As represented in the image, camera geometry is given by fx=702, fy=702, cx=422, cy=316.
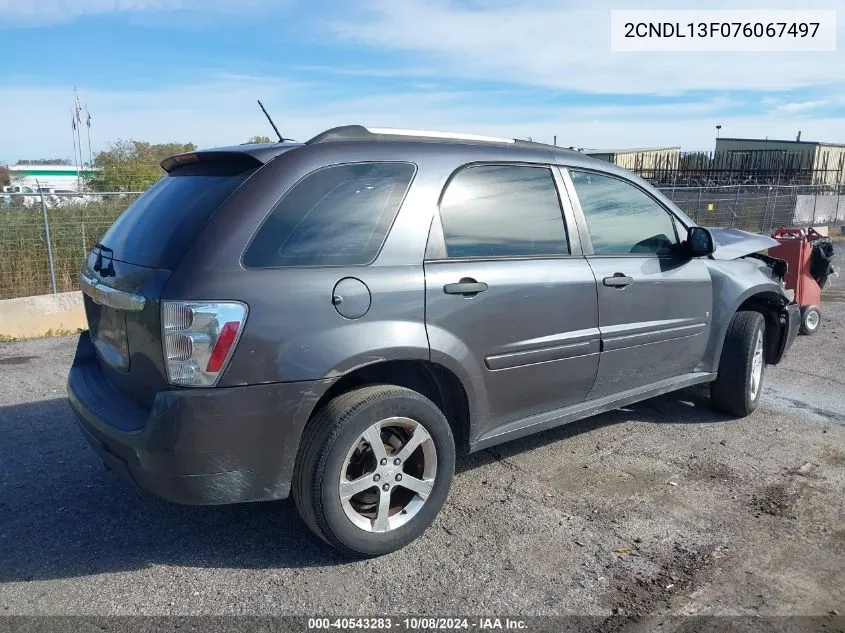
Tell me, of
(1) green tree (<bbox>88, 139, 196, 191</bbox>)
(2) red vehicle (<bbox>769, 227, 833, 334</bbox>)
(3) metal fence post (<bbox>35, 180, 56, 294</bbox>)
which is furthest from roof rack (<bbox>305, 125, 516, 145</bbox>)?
(1) green tree (<bbox>88, 139, 196, 191</bbox>)

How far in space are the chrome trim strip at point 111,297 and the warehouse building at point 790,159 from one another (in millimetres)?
33286

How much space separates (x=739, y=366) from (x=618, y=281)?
4.90 ft

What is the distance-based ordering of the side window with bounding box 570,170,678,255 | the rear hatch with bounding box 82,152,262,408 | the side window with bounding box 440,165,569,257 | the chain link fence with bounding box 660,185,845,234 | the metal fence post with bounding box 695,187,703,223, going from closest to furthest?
the rear hatch with bounding box 82,152,262,408 < the side window with bounding box 440,165,569,257 < the side window with bounding box 570,170,678,255 < the metal fence post with bounding box 695,187,703,223 < the chain link fence with bounding box 660,185,845,234

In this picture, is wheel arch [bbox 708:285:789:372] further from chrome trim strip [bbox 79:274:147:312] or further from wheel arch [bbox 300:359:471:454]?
chrome trim strip [bbox 79:274:147:312]

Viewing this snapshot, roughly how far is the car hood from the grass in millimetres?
7407

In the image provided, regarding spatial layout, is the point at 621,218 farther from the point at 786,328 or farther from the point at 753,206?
the point at 753,206

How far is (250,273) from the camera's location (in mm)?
2816

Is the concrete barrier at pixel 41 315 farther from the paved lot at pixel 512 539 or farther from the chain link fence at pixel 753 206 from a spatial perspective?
the chain link fence at pixel 753 206

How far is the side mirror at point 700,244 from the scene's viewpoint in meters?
4.46

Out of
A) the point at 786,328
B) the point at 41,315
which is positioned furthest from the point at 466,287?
the point at 41,315

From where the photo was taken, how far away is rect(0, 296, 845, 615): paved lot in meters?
2.89

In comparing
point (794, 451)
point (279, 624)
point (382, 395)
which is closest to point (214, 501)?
point (279, 624)

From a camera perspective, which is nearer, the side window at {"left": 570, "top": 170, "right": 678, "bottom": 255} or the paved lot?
the paved lot

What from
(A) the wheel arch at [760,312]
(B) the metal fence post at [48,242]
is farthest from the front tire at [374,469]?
(B) the metal fence post at [48,242]
